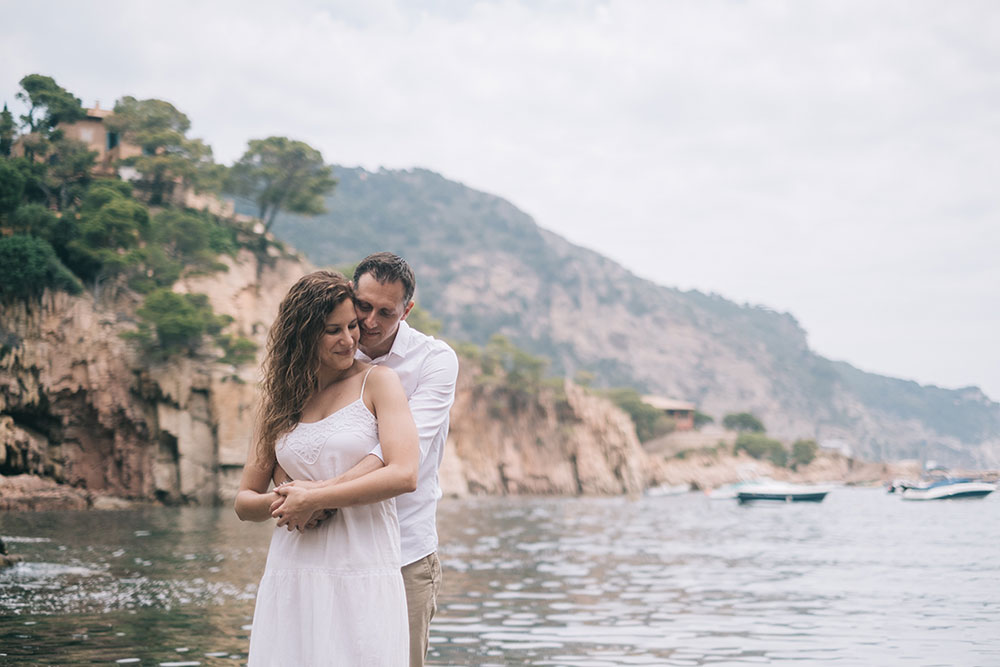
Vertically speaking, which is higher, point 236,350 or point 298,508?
point 236,350

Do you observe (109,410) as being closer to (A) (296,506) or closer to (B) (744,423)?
(A) (296,506)

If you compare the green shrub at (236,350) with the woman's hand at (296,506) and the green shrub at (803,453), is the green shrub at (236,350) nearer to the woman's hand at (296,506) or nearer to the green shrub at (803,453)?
the woman's hand at (296,506)

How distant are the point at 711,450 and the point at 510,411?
132ft

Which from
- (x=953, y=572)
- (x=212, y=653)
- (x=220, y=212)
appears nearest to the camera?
(x=212, y=653)

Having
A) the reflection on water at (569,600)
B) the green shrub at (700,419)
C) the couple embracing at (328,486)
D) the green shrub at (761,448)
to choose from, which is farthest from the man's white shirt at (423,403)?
the green shrub at (700,419)

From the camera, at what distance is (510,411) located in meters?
73.6

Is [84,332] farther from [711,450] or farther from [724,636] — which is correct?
[711,450]

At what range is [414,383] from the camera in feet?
12.1

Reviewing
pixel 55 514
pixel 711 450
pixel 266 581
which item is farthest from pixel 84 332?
pixel 711 450

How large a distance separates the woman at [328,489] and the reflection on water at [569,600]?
17.6ft

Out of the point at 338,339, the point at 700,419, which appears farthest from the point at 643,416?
the point at 338,339

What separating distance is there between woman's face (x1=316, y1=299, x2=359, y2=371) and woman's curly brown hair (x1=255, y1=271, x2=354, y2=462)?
0.02 m

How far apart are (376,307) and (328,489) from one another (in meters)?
0.82

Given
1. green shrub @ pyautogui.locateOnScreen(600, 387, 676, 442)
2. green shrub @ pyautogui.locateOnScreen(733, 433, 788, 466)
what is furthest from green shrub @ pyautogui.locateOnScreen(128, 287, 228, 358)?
green shrub @ pyautogui.locateOnScreen(733, 433, 788, 466)
